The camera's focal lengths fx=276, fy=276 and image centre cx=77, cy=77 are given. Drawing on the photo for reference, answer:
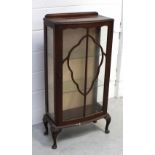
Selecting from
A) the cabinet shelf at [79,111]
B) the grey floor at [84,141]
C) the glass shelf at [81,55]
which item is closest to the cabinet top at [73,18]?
the glass shelf at [81,55]

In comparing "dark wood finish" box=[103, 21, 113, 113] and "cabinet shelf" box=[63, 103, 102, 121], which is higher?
"dark wood finish" box=[103, 21, 113, 113]

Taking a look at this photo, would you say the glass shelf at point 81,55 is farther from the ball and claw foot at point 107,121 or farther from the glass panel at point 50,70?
the ball and claw foot at point 107,121

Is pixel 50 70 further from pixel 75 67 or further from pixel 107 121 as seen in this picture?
pixel 107 121

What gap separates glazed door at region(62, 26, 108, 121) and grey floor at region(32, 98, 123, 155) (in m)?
0.20

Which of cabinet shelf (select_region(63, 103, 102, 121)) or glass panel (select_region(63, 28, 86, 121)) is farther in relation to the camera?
cabinet shelf (select_region(63, 103, 102, 121))

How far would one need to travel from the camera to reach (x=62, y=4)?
6.96ft

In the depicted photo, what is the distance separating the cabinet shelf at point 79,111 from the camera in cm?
200

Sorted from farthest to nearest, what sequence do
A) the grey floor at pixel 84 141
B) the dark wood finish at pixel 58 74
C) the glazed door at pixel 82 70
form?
the grey floor at pixel 84 141 → the glazed door at pixel 82 70 → the dark wood finish at pixel 58 74

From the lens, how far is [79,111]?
205 cm

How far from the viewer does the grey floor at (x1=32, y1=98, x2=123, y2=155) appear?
196 centimetres

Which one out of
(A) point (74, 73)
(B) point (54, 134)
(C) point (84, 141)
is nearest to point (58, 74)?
(A) point (74, 73)

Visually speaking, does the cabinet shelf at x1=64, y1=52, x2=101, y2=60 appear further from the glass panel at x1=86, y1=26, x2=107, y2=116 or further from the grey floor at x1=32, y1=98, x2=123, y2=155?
the grey floor at x1=32, y1=98, x2=123, y2=155

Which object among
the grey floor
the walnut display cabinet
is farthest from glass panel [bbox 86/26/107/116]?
the grey floor
